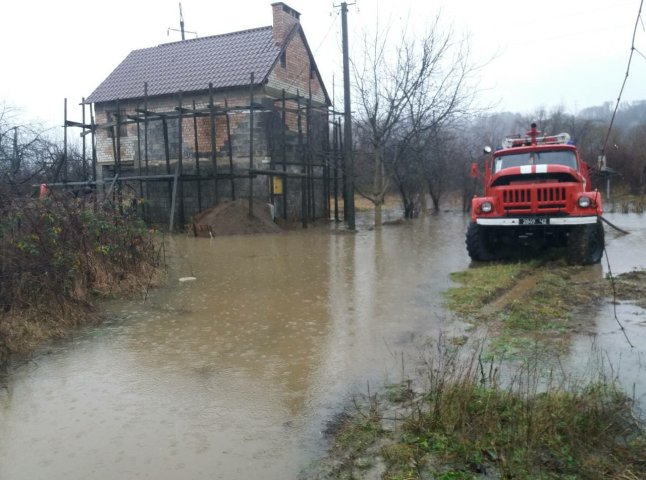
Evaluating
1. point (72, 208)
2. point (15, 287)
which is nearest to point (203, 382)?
point (15, 287)

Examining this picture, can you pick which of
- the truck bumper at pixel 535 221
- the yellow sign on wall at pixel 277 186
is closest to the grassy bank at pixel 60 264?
the truck bumper at pixel 535 221

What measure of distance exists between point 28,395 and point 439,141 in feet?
68.9

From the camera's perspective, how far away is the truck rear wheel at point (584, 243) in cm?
996

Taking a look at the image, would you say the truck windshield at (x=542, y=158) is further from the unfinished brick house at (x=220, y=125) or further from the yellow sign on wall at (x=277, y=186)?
the yellow sign on wall at (x=277, y=186)

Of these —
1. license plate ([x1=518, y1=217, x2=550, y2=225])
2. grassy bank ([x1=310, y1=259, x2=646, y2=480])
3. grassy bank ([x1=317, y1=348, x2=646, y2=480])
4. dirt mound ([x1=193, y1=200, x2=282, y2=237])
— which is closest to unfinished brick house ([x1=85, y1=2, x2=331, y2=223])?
dirt mound ([x1=193, y1=200, x2=282, y2=237])

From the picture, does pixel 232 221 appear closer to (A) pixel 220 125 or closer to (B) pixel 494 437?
(A) pixel 220 125

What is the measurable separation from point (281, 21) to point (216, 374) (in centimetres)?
1830

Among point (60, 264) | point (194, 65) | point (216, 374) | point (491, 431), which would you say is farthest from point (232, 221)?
point (491, 431)

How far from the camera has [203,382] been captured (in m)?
4.80

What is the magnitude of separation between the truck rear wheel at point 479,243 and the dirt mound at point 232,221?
7.76 metres

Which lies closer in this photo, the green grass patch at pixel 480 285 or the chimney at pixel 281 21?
the green grass patch at pixel 480 285

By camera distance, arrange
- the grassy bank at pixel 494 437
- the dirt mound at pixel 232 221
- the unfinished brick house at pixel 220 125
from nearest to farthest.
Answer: the grassy bank at pixel 494 437 < the dirt mound at pixel 232 221 < the unfinished brick house at pixel 220 125

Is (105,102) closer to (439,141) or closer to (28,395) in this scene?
(439,141)

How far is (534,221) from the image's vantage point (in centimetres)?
999
